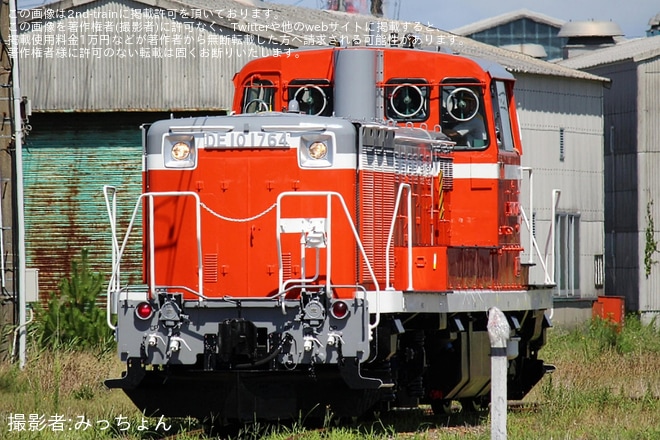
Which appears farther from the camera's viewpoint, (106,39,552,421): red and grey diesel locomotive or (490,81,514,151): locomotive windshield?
(490,81,514,151): locomotive windshield

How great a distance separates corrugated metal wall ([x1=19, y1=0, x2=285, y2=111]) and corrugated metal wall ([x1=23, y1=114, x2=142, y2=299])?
821 mm

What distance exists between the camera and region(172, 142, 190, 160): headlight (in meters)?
10.6

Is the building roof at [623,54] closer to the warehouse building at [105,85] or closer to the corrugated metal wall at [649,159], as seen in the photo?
the corrugated metal wall at [649,159]

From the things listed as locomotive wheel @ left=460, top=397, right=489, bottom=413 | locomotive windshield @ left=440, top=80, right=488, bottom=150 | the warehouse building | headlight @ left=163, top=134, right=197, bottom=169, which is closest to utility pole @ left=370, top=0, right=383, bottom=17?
the warehouse building

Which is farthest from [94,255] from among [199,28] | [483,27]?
[483,27]

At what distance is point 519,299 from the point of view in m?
12.9

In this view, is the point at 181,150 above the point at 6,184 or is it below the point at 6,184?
above

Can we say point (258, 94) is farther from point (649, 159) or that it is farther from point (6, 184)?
point (649, 159)

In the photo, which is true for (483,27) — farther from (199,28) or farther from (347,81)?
(347,81)

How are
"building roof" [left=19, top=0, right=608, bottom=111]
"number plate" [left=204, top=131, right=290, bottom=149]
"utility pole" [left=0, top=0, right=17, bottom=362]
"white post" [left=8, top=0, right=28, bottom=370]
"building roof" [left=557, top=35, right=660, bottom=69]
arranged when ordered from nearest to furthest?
"number plate" [left=204, top=131, right=290, bottom=149] < "utility pole" [left=0, top=0, right=17, bottom=362] < "white post" [left=8, top=0, right=28, bottom=370] < "building roof" [left=19, top=0, right=608, bottom=111] < "building roof" [left=557, top=35, right=660, bottom=69]

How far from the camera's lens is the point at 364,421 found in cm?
1180

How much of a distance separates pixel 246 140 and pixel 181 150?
58 cm

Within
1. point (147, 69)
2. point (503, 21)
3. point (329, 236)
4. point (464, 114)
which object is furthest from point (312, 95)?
point (503, 21)

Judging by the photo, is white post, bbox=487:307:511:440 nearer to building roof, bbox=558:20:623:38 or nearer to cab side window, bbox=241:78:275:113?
cab side window, bbox=241:78:275:113
